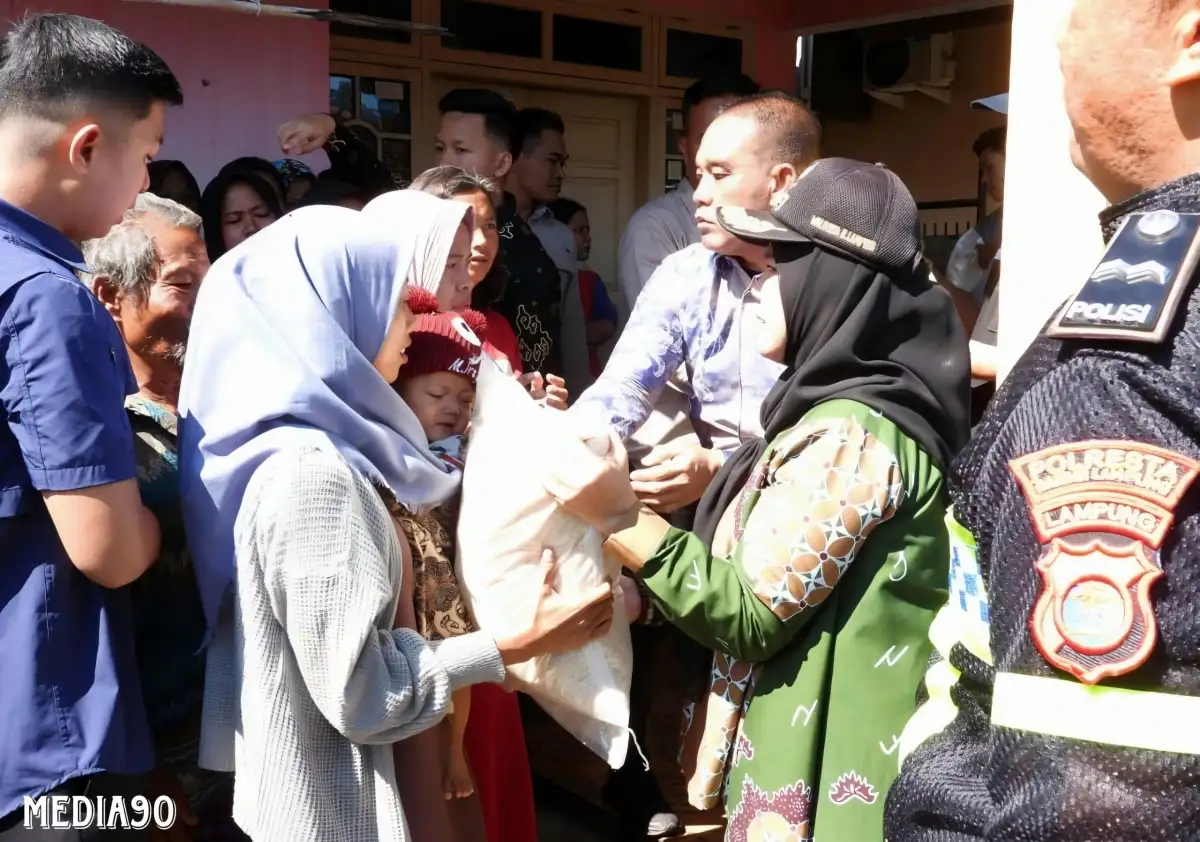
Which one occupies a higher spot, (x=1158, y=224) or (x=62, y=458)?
(x=1158, y=224)

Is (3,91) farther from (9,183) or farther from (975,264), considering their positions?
(975,264)

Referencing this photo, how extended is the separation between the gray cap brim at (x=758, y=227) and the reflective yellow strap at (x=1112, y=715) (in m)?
1.16

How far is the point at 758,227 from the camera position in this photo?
6.84 ft

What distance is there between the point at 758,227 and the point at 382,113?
4469 millimetres

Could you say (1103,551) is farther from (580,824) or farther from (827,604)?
(580,824)

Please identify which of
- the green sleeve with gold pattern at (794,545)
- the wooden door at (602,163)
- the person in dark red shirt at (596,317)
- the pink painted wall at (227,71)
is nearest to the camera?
the green sleeve with gold pattern at (794,545)

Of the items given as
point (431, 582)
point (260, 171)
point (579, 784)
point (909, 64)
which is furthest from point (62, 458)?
point (909, 64)

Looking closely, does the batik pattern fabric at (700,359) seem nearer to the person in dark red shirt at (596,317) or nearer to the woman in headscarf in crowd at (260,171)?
the woman in headscarf in crowd at (260,171)

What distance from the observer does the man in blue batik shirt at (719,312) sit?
9.36ft

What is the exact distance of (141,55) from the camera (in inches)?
77.0

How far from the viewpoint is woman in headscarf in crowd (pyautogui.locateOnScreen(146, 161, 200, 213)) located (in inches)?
156

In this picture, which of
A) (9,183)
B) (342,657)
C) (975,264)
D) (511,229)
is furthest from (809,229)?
(975,264)

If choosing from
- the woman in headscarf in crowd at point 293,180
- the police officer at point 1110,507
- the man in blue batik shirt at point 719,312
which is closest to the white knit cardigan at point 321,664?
the police officer at point 1110,507

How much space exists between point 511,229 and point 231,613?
8.63 ft
